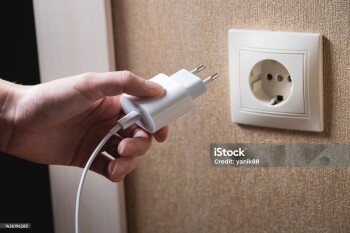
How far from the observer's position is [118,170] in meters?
0.74

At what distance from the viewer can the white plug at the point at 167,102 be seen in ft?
2.13

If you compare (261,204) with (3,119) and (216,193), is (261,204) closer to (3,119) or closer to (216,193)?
(216,193)

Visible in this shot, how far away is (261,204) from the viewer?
30.1 inches

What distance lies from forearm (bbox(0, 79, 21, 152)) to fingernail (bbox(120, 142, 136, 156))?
150 mm

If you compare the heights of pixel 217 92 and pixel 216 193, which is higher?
pixel 217 92

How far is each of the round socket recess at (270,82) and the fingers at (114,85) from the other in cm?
12

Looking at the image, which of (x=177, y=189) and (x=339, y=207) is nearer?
(x=339, y=207)

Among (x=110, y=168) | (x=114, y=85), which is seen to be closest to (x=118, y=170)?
(x=110, y=168)

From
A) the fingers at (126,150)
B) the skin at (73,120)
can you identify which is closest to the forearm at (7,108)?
the skin at (73,120)

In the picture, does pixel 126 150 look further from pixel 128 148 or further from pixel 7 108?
pixel 7 108

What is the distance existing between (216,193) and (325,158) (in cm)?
15

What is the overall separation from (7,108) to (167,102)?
231 millimetres

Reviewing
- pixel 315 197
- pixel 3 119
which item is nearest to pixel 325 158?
pixel 315 197

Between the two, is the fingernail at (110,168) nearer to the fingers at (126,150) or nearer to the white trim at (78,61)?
the fingers at (126,150)
